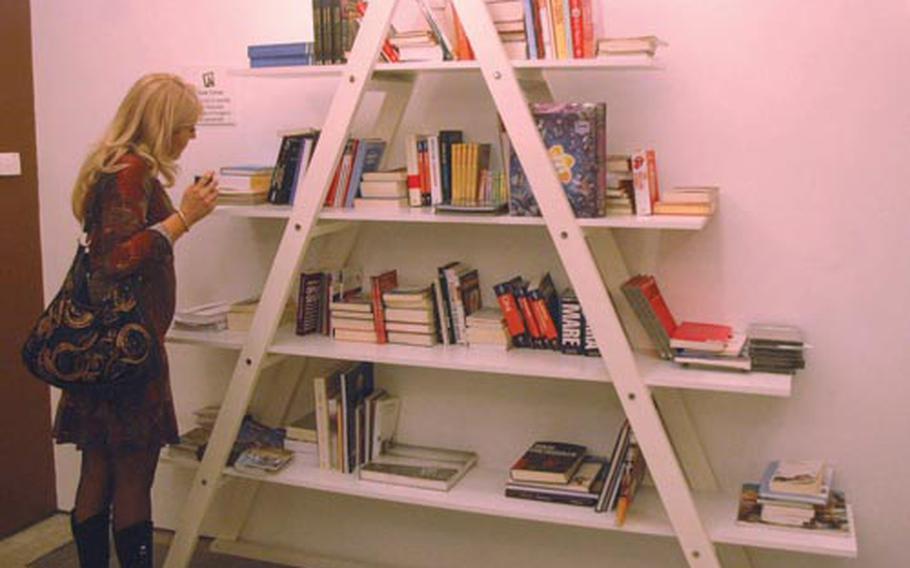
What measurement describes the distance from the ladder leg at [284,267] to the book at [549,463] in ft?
2.71

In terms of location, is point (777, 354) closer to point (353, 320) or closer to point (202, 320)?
point (353, 320)

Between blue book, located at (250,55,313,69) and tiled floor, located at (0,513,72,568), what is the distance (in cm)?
187

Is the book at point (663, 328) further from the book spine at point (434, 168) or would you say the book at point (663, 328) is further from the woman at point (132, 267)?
Answer: the woman at point (132, 267)

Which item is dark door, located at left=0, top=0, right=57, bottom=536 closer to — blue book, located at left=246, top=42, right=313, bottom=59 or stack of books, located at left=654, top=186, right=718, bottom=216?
blue book, located at left=246, top=42, right=313, bottom=59

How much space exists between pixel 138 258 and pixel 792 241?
5.75 ft

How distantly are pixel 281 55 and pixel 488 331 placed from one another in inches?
39.9

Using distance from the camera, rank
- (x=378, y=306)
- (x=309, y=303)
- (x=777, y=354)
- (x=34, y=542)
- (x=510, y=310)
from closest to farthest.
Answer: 1. (x=777, y=354)
2. (x=510, y=310)
3. (x=378, y=306)
4. (x=309, y=303)
5. (x=34, y=542)

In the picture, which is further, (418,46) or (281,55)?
(281,55)

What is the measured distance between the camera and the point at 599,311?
2613 mm

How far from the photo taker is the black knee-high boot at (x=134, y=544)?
2.83m

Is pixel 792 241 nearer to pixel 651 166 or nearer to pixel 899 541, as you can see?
pixel 651 166

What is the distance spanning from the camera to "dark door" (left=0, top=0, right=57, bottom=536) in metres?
3.54

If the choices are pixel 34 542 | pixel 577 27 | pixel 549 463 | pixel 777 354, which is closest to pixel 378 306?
pixel 549 463

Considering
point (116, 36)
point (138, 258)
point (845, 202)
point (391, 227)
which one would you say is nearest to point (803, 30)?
point (845, 202)
